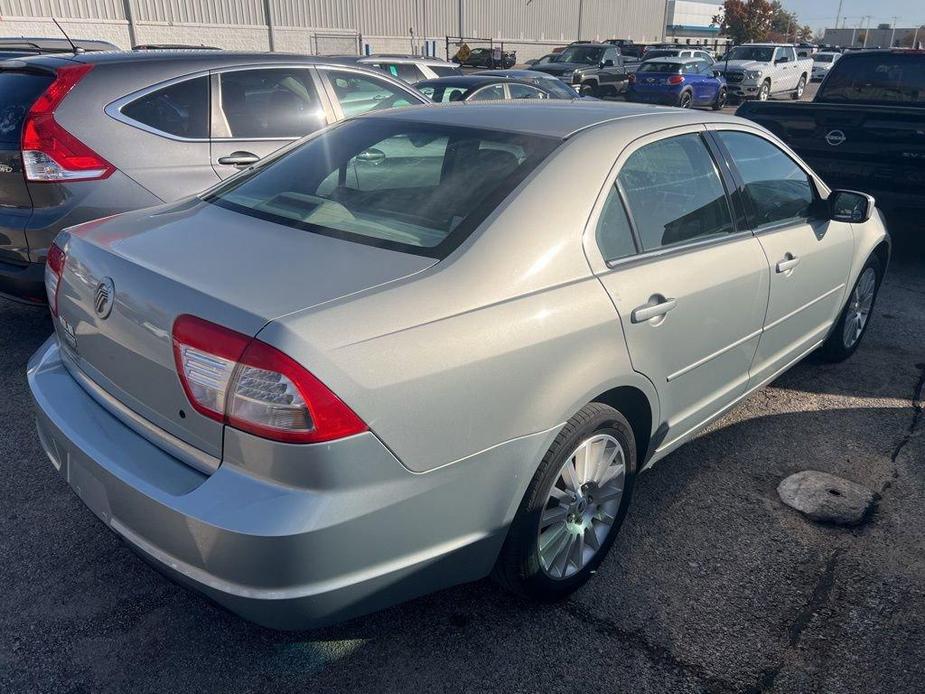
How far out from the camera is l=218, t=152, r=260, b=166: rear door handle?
188 inches

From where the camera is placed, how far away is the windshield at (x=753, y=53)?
81.8ft

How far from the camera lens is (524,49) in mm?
42500

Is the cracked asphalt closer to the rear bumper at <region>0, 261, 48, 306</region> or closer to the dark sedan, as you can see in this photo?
the rear bumper at <region>0, 261, 48, 306</region>

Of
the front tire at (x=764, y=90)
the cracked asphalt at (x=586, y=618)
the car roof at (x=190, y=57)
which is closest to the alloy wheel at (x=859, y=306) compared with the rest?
the cracked asphalt at (x=586, y=618)

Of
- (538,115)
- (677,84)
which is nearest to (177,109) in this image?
(538,115)

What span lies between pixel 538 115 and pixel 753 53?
26002 millimetres

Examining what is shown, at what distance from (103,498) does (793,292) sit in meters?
3.10

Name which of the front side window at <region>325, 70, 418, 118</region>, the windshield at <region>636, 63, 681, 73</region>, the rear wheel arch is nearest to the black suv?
the windshield at <region>636, 63, 681, 73</region>

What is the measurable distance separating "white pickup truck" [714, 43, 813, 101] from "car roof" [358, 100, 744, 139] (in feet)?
75.2

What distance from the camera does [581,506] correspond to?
2.64 metres

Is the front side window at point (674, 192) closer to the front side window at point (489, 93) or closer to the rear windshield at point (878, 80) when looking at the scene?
the rear windshield at point (878, 80)

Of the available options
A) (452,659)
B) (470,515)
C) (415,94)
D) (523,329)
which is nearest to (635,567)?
(452,659)

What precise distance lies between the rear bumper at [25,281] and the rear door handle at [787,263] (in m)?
3.76

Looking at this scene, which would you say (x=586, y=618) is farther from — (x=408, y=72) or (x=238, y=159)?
(x=408, y=72)
